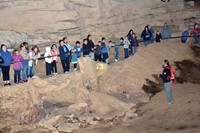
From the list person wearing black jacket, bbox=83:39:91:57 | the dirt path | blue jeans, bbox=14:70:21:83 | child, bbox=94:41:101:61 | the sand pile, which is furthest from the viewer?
child, bbox=94:41:101:61

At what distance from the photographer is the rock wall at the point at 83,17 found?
16.6 meters

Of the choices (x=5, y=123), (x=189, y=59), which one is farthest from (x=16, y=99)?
(x=189, y=59)

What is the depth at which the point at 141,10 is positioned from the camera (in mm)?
20172

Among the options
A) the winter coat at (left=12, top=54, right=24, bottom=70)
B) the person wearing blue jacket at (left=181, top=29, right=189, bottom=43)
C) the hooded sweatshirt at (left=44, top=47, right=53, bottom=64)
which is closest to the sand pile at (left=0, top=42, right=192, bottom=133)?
the winter coat at (left=12, top=54, right=24, bottom=70)

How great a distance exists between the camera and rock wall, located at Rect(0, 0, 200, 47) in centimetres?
1656

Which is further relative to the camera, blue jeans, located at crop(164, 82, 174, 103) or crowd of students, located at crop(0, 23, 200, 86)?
blue jeans, located at crop(164, 82, 174, 103)

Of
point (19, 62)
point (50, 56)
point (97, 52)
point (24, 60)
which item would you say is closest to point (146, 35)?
point (97, 52)

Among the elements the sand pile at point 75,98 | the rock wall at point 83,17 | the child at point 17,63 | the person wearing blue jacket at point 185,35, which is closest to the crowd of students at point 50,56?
the child at point 17,63

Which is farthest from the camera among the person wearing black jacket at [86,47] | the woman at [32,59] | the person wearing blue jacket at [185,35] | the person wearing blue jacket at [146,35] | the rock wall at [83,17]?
the person wearing blue jacket at [185,35]

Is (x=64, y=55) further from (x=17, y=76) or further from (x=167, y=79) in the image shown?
(x=167, y=79)

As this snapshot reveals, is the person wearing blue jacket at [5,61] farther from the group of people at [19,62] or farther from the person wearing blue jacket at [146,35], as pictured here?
the person wearing blue jacket at [146,35]

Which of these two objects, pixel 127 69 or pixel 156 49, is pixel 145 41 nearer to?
pixel 156 49

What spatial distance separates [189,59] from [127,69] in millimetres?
3956

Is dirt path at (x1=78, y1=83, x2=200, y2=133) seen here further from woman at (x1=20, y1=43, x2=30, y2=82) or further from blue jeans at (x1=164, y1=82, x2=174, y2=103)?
woman at (x1=20, y1=43, x2=30, y2=82)
